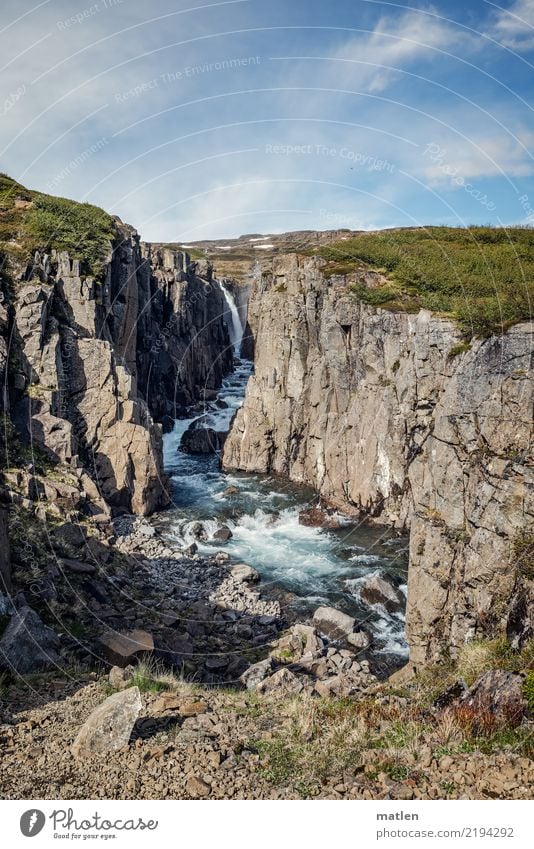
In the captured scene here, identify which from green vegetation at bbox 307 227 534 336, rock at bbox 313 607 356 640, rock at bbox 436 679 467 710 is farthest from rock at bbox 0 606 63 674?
green vegetation at bbox 307 227 534 336

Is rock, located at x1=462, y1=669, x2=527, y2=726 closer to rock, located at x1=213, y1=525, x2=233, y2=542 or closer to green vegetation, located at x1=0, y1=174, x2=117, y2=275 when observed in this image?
rock, located at x1=213, y1=525, x2=233, y2=542

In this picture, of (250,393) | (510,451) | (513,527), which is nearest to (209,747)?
(513,527)

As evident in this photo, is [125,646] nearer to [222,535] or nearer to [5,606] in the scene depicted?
[5,606]

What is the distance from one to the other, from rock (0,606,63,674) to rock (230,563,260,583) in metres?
13.9

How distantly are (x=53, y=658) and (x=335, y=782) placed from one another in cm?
948

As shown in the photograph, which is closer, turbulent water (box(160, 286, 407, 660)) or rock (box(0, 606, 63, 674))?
rock (box(0, 606, 63, 674))

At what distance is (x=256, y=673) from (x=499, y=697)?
1072 centimetres

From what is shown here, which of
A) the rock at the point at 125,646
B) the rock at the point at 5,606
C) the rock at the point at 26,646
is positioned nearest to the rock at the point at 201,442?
the rock at the point at 125,646

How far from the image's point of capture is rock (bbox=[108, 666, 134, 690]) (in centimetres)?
1188

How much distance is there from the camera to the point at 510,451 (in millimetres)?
16297

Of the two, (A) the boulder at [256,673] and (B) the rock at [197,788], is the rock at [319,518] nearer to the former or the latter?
(A) the boulder at [256,673]

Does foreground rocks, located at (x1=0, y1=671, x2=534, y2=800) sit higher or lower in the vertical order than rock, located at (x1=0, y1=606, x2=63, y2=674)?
higher

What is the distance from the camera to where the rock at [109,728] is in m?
8.18

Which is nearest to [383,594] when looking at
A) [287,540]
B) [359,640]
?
[359,640]
